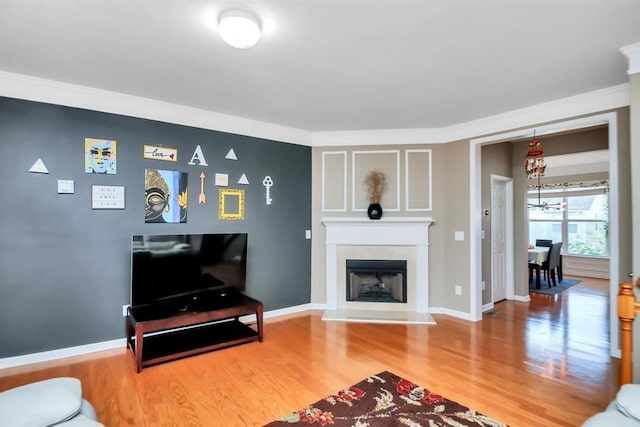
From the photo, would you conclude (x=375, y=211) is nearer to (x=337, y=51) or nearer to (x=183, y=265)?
(x=337, y=51)

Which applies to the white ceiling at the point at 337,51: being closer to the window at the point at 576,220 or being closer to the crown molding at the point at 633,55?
the crown molding at the point at 633,55

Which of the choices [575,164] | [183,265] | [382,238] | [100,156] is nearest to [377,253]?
[382,238]

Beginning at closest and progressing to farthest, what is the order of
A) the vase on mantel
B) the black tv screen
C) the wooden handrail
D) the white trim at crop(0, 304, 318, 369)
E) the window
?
1. the wooden handrail
2. the white trim at crop(0, 304, 318, 369)
3. the black tv screen
4. the vase on mantel
5. the window

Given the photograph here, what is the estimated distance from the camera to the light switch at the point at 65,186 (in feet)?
9.36

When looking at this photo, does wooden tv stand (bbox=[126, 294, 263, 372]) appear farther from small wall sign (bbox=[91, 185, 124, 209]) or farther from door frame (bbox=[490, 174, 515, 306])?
door frame (bbox=[490, 174, 515, 306])

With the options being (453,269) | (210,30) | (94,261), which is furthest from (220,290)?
(453,269)

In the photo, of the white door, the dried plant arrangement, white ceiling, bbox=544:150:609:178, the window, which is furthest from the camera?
the window

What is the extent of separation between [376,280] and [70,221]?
144 inches

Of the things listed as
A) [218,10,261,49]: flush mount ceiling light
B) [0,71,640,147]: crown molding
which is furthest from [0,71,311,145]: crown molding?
[218,10,261,49]: flush mount ceiling light

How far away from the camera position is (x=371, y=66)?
8.26ft

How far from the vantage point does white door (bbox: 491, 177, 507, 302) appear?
191 inches

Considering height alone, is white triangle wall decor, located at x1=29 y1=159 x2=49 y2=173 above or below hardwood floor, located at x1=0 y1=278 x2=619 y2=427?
above

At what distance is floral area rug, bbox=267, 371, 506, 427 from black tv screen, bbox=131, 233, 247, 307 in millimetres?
1724

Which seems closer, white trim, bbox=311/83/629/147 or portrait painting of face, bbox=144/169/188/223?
white trim, bbox=311/83/629/147
